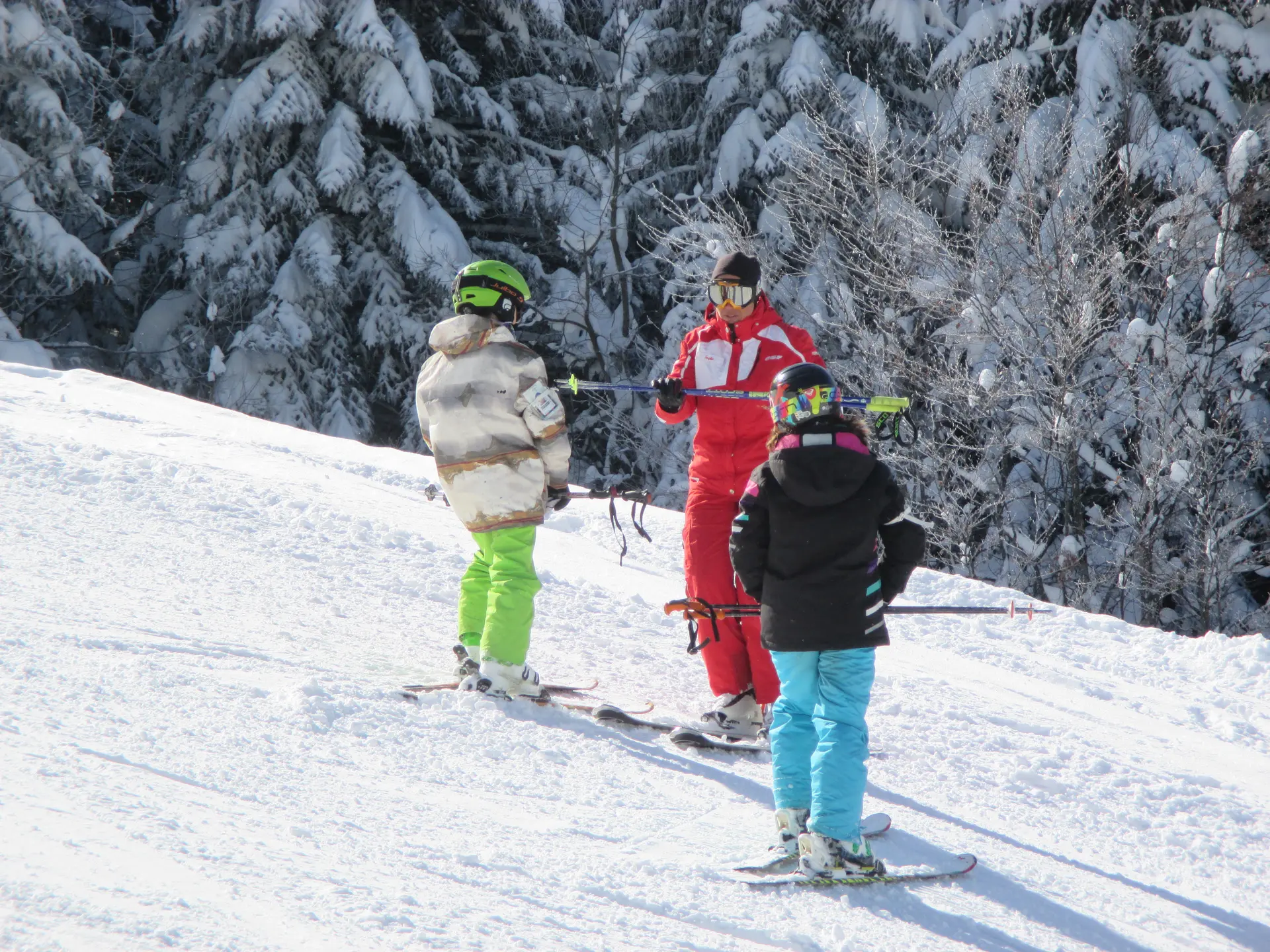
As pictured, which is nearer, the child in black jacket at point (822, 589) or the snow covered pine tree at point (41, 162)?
the child in black jacket at point (822, 589)

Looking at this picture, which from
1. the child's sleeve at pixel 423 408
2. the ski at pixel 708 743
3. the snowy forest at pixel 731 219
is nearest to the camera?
the ski at pixel 708 743

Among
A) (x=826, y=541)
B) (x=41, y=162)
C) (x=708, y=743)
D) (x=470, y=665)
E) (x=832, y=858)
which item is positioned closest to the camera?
(x=832, y=858)

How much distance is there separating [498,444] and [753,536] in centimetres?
142

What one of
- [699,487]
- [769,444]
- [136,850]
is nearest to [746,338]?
[699,487]

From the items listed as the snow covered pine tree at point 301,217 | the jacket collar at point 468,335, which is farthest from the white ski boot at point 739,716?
the snow covered pine tree at point 301,217

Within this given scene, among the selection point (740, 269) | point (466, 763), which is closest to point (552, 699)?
point (466, 763)

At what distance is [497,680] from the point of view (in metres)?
4.33

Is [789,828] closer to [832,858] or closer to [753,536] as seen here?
[832,858]

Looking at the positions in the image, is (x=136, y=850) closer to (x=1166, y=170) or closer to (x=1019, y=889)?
(x=1019, y=889)

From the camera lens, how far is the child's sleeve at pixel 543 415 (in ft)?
14.4

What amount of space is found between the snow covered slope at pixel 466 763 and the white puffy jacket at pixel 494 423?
79cm

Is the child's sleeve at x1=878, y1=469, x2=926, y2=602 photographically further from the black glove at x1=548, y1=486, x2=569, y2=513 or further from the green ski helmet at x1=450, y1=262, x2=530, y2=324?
the green ski helmet at x1=450, y1=262, x2=530, y2=324

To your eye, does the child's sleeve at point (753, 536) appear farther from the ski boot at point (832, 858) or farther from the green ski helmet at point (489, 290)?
the green ski helmet at point (489, 290)

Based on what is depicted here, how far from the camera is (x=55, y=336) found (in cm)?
1739
